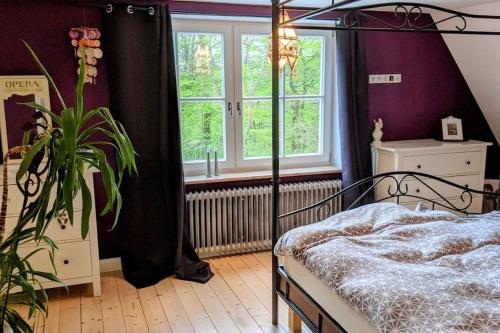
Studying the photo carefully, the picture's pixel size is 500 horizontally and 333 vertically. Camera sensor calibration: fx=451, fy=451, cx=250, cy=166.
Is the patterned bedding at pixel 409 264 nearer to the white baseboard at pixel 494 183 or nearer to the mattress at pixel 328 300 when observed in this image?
the mattress at pixel 328 300

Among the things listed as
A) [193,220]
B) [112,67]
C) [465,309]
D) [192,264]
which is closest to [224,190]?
[193,220]

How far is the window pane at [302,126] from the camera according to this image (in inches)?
160

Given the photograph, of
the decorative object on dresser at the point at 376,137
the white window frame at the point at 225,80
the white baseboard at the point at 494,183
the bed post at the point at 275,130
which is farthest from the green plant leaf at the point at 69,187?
the white baseboard at the point at 494,183

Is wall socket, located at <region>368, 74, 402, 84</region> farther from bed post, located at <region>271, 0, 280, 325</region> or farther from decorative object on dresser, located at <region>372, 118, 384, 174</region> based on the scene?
bed post, located at <region>271, 0, 280, 325</region>

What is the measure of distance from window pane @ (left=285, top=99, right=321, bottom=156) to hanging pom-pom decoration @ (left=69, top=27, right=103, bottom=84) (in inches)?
65.7

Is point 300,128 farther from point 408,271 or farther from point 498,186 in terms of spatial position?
point 408,271

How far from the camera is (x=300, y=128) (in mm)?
4125

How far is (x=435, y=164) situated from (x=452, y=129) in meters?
0.52

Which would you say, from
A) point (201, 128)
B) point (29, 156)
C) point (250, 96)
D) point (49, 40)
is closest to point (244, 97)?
point (250, 96)

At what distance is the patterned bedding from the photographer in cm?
158

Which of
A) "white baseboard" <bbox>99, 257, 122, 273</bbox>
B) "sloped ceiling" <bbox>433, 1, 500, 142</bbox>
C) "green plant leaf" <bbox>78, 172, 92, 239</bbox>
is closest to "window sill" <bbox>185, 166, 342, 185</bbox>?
"white baseboard" <bbox>99, 257, 122, 273</bbox>

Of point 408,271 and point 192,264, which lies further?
point 192,264

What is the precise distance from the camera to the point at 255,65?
12.7ft

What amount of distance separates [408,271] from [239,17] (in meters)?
2.52
